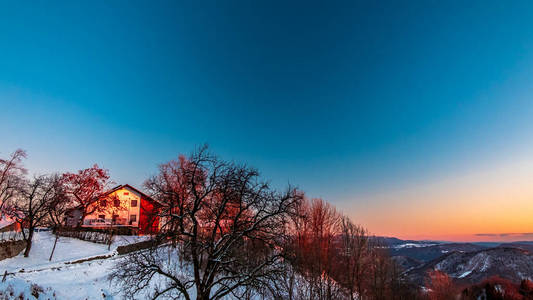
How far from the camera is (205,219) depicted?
14688mm

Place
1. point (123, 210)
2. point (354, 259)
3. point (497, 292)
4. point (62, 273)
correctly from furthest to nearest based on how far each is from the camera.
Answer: point (497, 292) < point (123, 210) < point (354, 259) < point (62, 273)

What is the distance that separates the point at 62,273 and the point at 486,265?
167m

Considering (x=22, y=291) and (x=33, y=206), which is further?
(x=33, y=206)

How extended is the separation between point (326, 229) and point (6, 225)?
167 feet

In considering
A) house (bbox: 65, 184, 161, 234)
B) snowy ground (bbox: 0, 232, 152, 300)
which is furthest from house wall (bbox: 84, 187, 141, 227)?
snowy ground (bbox: 0, 232, 152, 300)

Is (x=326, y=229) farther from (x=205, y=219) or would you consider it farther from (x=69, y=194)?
(x=69, y=194)

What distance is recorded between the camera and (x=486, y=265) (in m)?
127

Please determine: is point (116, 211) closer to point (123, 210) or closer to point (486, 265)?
point (123, 210)

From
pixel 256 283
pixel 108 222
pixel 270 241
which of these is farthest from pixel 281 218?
pixel 108 222

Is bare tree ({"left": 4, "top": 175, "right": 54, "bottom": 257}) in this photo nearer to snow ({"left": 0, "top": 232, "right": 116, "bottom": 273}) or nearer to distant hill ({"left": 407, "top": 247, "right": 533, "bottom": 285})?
snow ({"left": 0, "top": 232, "right": 116, "bottom": 273})

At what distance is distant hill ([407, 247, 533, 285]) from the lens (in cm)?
11231

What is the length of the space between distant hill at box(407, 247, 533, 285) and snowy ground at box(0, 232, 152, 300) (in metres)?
117

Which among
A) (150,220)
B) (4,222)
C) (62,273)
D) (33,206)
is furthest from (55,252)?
(4,222)

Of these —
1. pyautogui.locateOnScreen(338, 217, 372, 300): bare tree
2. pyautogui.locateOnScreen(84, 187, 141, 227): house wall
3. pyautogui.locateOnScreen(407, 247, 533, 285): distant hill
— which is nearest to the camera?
pyautogui.locateOnScreen(338, 217, 372, 300): bare tree
